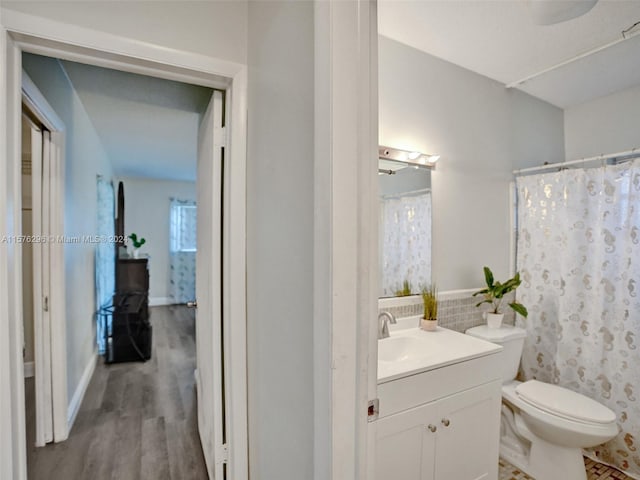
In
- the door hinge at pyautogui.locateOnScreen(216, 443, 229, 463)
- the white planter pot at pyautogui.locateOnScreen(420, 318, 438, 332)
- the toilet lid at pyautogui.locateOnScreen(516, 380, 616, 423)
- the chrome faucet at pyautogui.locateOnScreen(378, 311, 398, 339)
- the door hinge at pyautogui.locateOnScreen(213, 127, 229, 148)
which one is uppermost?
the door hinge at pyautogui.locateOnScreen(213, 127, 229, 148)

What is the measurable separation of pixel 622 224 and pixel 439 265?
1.09 meters

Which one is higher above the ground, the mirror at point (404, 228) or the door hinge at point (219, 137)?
the door hinge at point (219, 137)

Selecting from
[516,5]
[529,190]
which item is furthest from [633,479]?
[516,5]

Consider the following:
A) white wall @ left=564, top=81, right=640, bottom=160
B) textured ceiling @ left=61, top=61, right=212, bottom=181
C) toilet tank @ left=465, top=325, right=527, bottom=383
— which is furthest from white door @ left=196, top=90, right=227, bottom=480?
white wall @ left=564, top=81, right=640, bottom=160

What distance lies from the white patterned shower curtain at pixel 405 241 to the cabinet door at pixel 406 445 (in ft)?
2.40

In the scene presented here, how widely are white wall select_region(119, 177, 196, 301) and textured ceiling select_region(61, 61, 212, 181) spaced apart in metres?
1.54

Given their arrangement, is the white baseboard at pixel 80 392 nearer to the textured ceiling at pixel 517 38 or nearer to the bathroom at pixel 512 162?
the bathroom at pixel 512 162

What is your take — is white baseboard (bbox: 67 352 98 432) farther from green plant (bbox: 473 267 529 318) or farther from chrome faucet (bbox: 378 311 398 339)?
green plant (bbox: 473 267 529 318)

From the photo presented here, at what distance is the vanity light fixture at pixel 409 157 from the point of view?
1.90 m

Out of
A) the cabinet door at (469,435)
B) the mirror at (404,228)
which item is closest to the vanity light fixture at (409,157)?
the mirror at (404,228)

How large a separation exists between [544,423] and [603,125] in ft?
7.53

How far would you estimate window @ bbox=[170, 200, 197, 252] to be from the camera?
5.81m

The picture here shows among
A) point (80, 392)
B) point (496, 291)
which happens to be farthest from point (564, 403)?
point (80, 392)

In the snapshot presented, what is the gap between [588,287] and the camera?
2105mm
